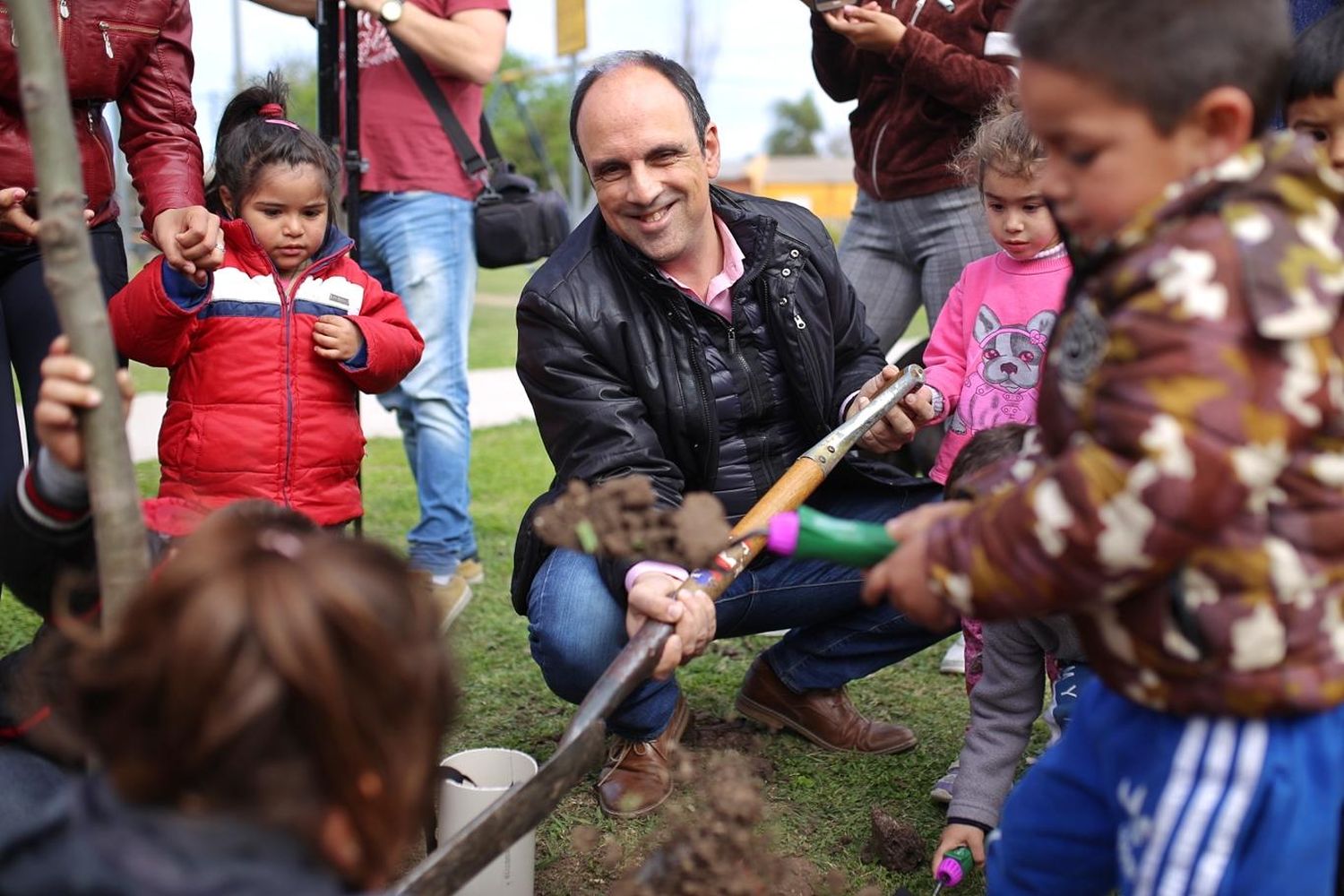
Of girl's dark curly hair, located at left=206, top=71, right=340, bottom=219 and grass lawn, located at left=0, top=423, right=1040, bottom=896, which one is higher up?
girl's dark curly hair, located at left=206, top=71, right=340, bottom=219

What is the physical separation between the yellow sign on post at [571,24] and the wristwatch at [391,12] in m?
6.25

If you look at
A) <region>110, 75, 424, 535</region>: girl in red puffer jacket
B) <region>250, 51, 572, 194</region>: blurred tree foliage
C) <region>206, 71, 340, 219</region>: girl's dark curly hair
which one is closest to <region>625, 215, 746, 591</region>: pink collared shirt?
<region>110, 75, 424, 535</region>: girl in red puffer jacket

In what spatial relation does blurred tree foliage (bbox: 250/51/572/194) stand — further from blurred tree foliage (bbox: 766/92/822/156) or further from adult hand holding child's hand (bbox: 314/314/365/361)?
adult hand holding child's hand (bbox: 314/314/365/361)

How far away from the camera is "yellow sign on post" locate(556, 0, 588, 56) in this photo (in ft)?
32.0

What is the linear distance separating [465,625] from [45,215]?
2741 millimetres

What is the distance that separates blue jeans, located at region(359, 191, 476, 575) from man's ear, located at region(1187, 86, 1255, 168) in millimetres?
2795

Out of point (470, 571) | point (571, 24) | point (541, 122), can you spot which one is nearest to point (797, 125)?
point (541, 122)

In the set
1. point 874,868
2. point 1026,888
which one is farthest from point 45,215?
point 874,868

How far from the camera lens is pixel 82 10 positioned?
9.18 feet

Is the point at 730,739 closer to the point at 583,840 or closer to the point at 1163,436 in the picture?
the point at 583,840

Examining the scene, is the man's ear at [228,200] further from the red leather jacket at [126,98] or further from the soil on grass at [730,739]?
the soil on grass at [730,739]

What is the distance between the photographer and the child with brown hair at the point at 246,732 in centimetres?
130

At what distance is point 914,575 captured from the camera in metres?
1.68

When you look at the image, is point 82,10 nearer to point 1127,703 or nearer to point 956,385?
point 956,385
